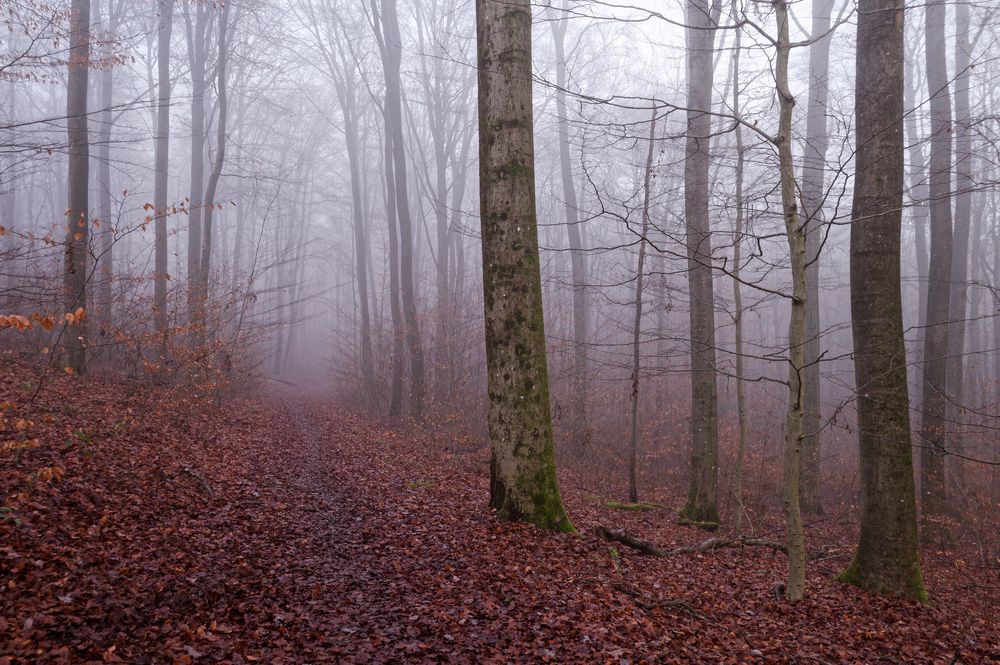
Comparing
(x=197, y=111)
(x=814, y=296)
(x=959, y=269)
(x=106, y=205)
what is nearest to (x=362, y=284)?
(x=197, y=111)

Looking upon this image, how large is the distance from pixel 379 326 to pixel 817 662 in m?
16.0

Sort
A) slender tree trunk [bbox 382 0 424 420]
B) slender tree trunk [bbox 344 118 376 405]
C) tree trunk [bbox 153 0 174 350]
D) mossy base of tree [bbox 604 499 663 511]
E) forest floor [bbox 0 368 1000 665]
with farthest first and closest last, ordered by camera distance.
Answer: slender tree trunk [bbox 344 118 376 405], slender tree trunk [bbox 382 0 424 420], tree trunk [bbox 153 0 174 350], mossy base of tree [bbox 604 499 663 511], forest floor [bbox 0 368 1000 665]

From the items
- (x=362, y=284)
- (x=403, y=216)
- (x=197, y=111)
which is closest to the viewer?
(x=403, y=216)

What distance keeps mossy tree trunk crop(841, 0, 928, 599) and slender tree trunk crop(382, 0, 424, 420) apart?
36.5 feet

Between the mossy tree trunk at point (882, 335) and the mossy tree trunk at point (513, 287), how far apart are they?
3054 millimetres

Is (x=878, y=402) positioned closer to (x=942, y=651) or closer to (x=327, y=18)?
(x=942, y=651)

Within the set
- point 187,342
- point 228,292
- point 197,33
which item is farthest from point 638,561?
point 197,33

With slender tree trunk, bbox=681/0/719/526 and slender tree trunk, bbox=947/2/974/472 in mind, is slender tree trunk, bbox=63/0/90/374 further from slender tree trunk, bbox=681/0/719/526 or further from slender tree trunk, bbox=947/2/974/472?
slender tree trunk, bbox=947/2/974/472

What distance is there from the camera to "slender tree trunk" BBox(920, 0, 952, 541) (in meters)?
8.80

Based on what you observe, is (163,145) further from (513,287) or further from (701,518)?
(701,518)

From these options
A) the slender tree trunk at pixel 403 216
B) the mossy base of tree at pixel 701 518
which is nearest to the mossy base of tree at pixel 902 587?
the mossy base of tree at pixel 701 518

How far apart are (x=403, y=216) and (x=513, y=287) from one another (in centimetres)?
1166

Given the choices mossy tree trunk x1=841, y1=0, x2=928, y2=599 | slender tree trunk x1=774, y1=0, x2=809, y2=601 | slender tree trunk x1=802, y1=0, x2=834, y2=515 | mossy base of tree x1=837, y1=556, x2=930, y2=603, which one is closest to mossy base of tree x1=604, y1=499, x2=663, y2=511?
slender tree trunk x1=802, y1=0, x2=834, y2=515

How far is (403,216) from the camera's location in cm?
1697
